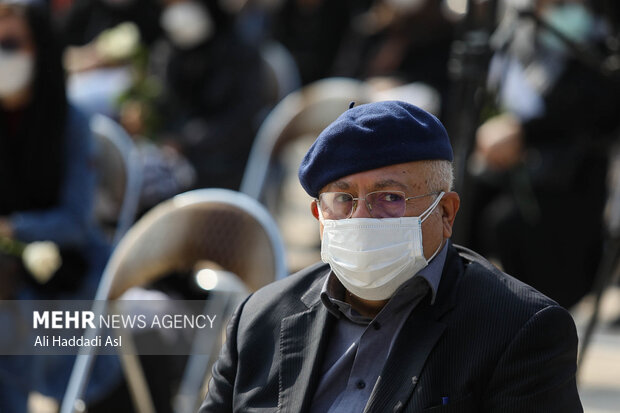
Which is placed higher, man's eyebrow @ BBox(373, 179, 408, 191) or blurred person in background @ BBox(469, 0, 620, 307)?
man's eyebrow @ BBox(373, 179, 408, 191)

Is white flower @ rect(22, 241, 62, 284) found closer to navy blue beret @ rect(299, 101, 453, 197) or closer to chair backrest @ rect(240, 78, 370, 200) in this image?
chair backrest @ rect(240, 78, 370, 200)

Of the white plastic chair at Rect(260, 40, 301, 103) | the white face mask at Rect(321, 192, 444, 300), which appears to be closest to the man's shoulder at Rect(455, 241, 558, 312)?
the white face mask at Rect(321, 192, 444, 300)

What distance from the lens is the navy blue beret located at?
2076mm

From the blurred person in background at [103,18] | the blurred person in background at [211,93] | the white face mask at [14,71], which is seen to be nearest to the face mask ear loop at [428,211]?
the white face mask at [14,71]

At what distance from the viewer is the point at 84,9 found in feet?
30.6

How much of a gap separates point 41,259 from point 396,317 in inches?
79.7

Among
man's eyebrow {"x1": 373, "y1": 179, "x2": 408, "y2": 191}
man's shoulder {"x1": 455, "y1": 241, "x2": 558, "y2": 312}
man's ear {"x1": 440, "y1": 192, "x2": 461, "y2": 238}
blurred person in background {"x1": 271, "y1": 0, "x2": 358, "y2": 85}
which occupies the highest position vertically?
man's eyebrow {"x1": 373, "y1": 179, "x2": 408, "y2": 191}

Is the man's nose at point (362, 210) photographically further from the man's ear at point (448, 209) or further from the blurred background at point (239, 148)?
the blurred background at point (239, 148)

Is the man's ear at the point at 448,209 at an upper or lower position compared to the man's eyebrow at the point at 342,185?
lower

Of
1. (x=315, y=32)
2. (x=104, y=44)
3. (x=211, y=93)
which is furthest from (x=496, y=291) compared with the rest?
(x=315, y=32)

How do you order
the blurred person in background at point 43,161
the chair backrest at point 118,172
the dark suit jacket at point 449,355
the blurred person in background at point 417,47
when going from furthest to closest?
the blurred person in background at point 417,47 → the chair backrest at point 118,172 → the blurred person in background at point 43,161 → the dark suit jacket at point 449,355

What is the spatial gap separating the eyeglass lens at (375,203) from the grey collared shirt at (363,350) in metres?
0.14

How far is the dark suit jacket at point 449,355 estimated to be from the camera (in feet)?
6.50

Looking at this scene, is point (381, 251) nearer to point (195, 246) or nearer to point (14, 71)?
point (195, 246)
